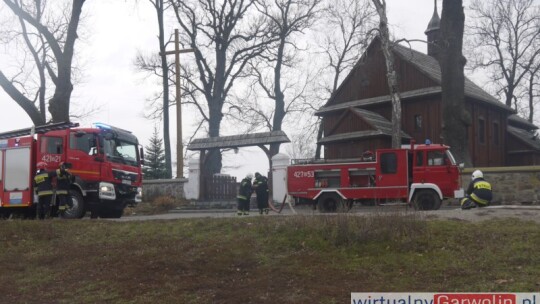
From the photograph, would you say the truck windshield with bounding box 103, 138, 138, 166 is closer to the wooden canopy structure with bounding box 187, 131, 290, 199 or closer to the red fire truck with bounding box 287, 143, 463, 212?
the red fire truck with bounding box 287, 143, 463, 212

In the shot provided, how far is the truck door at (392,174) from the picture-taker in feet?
63.3

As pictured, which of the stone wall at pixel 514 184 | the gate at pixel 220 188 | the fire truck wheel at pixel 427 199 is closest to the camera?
the fire truck wheel at pixel 427 199

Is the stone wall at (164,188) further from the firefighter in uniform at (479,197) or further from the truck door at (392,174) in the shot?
the firefighter in uniform at (479,197)

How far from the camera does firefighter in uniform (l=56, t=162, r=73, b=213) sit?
1659 cm

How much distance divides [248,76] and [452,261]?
37.1 meters

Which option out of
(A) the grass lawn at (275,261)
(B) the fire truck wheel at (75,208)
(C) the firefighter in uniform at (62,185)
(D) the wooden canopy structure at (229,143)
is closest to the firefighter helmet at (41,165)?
(C) the firefighter in uniform at (62,185)

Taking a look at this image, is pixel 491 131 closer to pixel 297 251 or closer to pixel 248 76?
pixel 248 76

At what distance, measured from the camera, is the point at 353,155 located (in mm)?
34219

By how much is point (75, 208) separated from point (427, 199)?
34.9 ft

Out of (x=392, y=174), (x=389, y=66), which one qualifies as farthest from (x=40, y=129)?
(x=389, y=66)

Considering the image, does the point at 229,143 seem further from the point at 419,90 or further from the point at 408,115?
the point at 419,90

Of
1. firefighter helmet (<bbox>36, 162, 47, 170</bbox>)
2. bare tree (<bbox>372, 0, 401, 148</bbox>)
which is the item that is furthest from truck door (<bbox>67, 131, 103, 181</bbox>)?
bare tree (<bbox>372, 0, 401, 148</bbox>)

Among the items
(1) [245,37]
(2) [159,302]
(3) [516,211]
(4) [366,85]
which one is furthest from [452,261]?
(1) [245,37]

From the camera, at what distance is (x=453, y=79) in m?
25.1
